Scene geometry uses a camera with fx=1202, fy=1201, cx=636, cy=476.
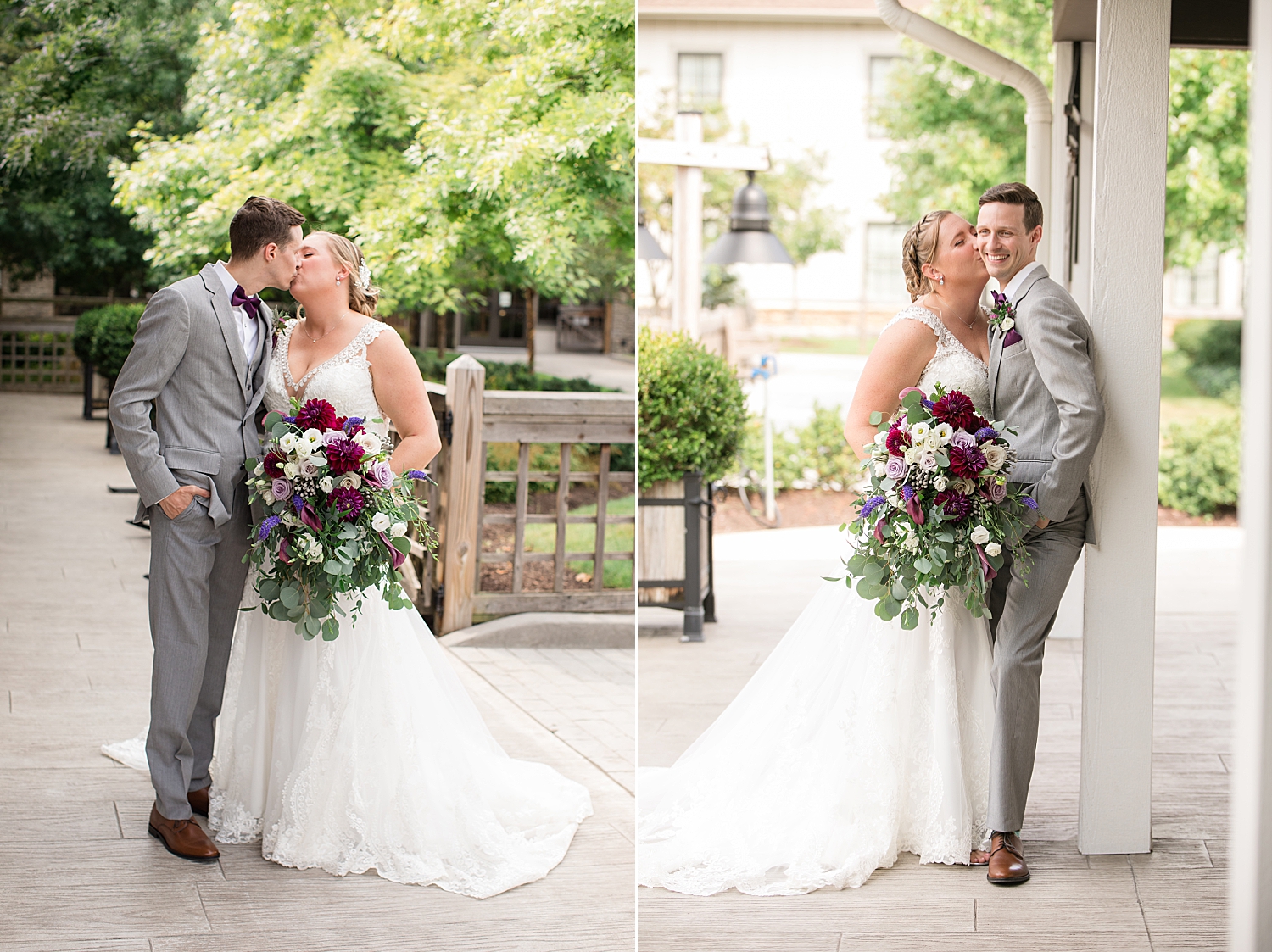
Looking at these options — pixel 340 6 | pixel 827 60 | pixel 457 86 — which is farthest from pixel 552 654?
pixel 827 60

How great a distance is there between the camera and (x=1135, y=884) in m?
3.53

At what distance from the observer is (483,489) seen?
21.6ft

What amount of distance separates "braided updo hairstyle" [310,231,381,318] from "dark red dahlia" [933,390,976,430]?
5.96 feet

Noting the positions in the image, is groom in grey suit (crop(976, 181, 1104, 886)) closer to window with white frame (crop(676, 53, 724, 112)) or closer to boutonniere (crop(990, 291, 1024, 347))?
boutonniere (crop(990, 291, 1024, 347))

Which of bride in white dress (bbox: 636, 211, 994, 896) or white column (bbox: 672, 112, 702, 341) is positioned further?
white column (bbox: 672, 112, 702, 341)

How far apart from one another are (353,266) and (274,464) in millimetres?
724

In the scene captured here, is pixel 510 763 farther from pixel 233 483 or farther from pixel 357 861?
pixel 233 483

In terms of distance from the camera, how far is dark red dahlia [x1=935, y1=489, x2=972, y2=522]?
348cm

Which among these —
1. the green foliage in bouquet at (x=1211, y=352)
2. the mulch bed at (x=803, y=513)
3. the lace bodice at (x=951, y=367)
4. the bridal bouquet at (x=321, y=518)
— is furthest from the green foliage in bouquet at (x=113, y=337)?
the green foliage in bouquet at (x=1211, y=352)

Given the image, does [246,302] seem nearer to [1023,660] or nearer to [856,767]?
[856,767]

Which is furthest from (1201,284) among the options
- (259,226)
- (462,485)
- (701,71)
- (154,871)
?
(154,871)

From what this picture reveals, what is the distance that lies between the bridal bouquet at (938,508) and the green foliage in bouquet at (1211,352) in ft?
51.1

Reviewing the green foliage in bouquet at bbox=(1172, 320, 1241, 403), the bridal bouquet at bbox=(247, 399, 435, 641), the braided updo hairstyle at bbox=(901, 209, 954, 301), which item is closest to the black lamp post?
the braided updo hairstyle at bbox=(901, 209, 954, 301)

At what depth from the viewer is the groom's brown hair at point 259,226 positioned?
365 centimetres
